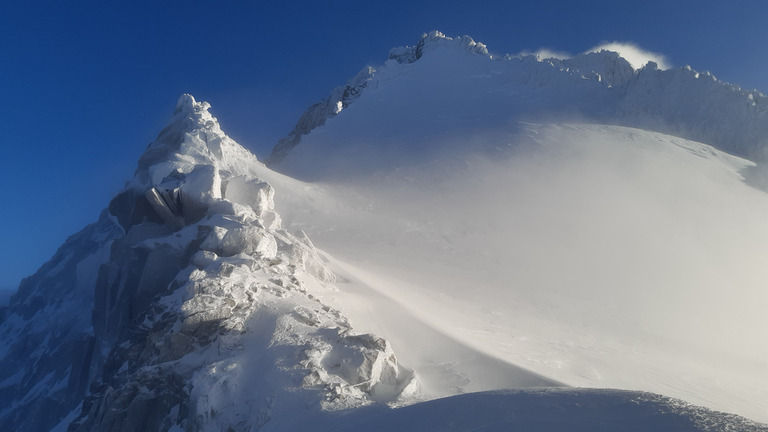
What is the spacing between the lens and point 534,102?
190 feet

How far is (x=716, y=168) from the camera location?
44.7 meters

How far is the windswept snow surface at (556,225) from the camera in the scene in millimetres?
20875

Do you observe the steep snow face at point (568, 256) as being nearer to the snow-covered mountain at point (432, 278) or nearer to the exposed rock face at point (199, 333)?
the snow-covered mountain at point (432, 278)

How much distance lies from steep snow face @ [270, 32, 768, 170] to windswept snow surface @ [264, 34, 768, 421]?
9.6 inches

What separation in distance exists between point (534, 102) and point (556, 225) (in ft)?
86.3

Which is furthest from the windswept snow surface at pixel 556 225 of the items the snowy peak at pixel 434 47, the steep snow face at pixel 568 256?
the snowy peak at pixel 434 47

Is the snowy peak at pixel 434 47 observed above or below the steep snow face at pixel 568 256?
above

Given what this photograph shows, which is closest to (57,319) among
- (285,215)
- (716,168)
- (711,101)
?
(285,215)

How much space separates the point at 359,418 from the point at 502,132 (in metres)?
42.9

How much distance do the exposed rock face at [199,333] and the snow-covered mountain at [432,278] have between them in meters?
0.09

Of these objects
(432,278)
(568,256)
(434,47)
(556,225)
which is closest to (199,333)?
(432,278)

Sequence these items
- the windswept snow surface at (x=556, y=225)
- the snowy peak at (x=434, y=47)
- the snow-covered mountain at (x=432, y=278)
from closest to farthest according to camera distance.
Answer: the snow-covered mountain at (x=432, y=278) < the windswept snow surface at (x=556, y=225) < the snowy peak at (x=434, y=47)

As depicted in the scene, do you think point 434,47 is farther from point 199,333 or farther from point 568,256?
point 199,333

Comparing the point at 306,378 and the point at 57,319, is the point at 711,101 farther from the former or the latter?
the point at 57,319
